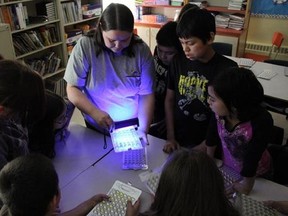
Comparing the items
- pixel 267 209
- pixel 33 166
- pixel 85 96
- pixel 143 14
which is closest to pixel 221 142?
pixel 267 209

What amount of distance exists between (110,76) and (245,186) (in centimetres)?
92

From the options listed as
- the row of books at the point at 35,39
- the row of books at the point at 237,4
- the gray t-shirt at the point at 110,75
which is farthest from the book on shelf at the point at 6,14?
the row of books at the point at 237,4

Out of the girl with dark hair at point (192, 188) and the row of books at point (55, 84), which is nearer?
the girl with dark hair at point (192, 188)

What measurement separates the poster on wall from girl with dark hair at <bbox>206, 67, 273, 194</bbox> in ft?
11.1

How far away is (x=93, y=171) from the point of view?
55.5 inches

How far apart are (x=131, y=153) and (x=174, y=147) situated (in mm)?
243

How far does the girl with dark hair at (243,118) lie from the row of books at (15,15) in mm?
2715

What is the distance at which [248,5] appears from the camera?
4.02m

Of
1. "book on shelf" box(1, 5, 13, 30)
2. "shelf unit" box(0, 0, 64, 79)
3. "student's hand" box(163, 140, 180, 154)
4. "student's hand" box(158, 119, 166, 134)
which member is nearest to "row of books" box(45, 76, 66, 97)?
"shelf unit" box(0, 0, 64, 79)

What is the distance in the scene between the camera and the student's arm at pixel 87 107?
1.53 m

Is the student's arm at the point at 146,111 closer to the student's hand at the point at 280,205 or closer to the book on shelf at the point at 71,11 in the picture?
the student's hand at the point at 280,205

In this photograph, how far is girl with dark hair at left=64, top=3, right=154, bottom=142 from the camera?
1533 millimetres

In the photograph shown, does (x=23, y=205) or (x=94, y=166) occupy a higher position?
(x=23, y=205)

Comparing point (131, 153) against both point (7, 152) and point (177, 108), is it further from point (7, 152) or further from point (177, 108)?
point (7, 152)
